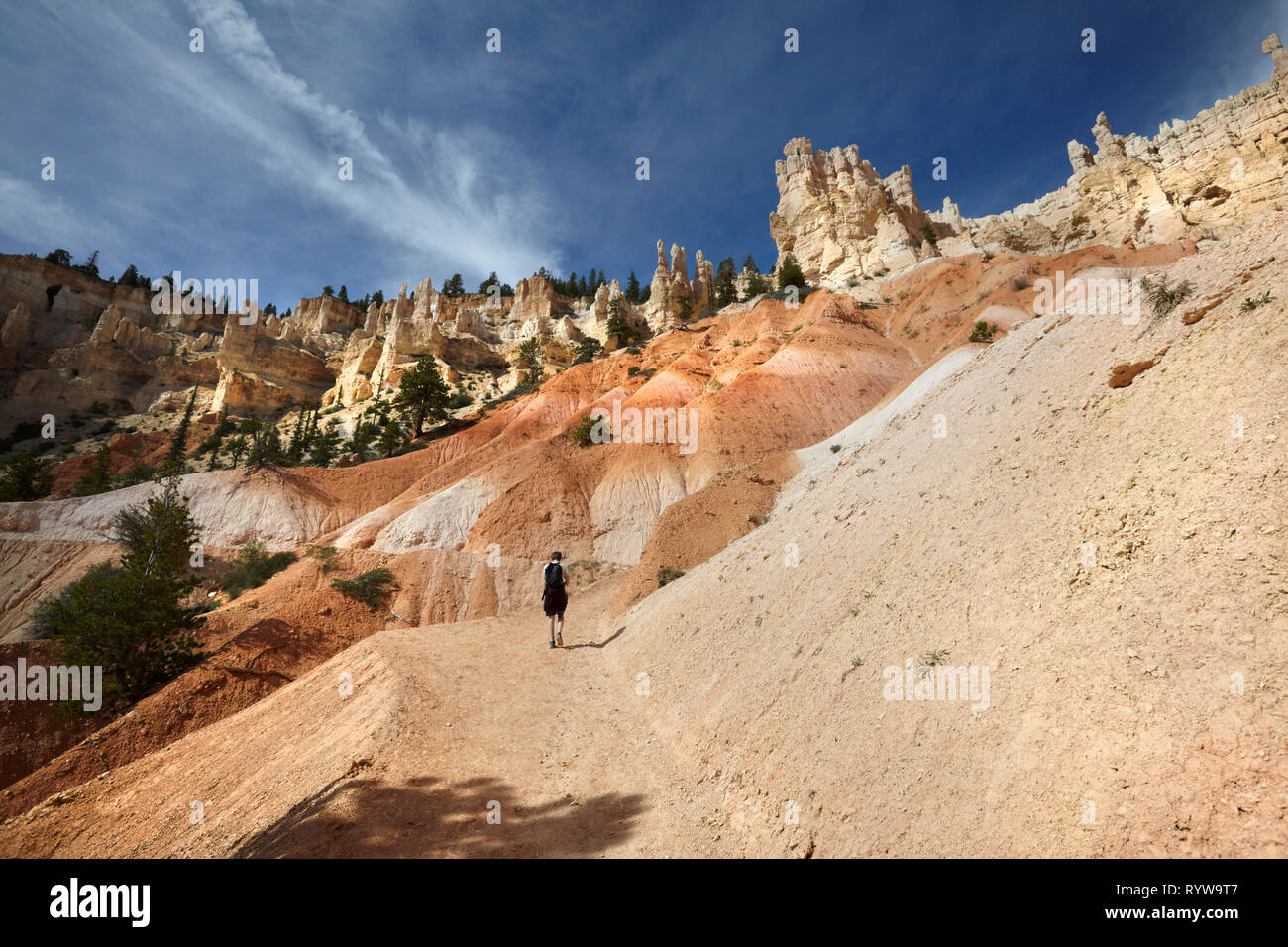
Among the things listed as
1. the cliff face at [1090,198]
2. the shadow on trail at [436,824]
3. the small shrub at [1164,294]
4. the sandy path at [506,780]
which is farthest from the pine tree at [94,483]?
the cliff face at [1090,198]

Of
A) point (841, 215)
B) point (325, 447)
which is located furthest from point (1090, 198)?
point (325, 447)

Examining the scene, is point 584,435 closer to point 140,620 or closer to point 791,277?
point 140,620

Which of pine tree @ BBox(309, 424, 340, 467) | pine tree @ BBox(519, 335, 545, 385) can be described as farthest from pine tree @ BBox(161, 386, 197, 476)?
pine tree @ BBox(519, 335, 545, 385)

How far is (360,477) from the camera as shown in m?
34.3

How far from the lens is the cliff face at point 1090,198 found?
36094 millimetres

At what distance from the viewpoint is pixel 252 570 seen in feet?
76.5

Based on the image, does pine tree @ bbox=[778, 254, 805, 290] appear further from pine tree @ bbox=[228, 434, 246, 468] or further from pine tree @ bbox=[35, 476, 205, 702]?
pine tree @ bbox=[228, 434, 246, 468]

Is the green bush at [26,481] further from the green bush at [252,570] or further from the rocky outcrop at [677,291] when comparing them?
the rocky outcrop at [677,291]

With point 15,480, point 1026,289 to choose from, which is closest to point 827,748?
point 1026,289

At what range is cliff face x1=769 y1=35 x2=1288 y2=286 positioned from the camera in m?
36.1

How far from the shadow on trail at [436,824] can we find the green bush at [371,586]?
13644 mm

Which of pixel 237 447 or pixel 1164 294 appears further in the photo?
pixel 237 447

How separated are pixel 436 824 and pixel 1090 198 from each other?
63604 mm

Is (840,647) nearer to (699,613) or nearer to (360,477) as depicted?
(699,613)
